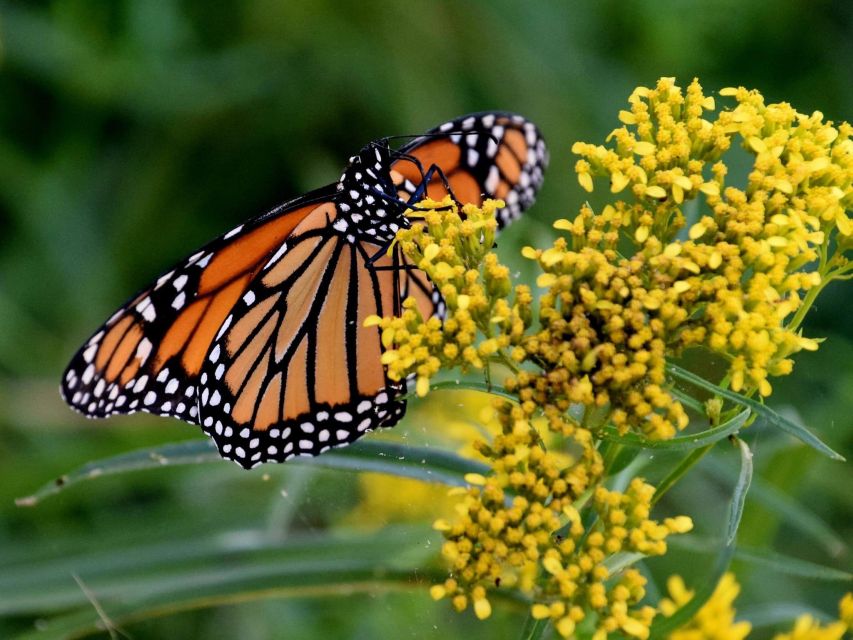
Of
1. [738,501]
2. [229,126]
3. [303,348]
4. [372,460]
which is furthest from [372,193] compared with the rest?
[229,126]

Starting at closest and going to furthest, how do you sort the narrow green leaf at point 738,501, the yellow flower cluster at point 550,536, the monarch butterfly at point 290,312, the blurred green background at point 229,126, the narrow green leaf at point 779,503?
1. the narrow green leaf at point 738,501
2. the yellow flower cluster at point 550,536
3. the narrow green leaf at point 779,503
4. the monarch butterfly at point 290,312
5. the blurred green background at point 229,126

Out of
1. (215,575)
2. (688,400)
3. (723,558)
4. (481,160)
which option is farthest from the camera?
(481,160)

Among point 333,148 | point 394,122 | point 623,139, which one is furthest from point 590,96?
point 623,139

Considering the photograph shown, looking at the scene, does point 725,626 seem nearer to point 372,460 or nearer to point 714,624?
point 714,624

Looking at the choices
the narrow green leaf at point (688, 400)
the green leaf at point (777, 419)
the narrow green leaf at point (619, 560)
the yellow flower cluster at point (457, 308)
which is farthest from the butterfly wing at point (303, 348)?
the green leaf at point (777, 419)

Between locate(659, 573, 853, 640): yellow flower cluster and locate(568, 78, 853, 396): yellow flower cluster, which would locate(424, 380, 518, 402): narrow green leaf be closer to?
locate(568, 78, 853, 396): yellow flower cluster

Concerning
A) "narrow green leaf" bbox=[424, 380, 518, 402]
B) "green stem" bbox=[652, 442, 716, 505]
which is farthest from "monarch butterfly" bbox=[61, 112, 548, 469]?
"green stem" bbox=[652, 442, 716, 505]

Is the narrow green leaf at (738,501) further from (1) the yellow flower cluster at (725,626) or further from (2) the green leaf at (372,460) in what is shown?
(2) the green leaf at (372,460)
